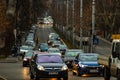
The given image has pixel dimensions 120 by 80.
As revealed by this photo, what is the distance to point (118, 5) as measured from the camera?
283ft

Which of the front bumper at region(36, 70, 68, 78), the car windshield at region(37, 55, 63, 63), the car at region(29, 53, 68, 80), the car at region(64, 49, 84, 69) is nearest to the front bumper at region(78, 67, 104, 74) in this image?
the car windshield at region(37, 55, 63, 63)

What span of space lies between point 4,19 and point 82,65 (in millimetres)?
34798

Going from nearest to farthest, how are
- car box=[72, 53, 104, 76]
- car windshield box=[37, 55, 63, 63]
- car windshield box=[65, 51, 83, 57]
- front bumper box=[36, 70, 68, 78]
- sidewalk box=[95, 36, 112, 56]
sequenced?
front bumper box=[36, 70, 68, 78] < car windshield box=[37, 55, 63, 63] < car box=[72, 53, 104, 76] < car windshield box=[65, 51, 83, 57] < sidewalk box=[95, 36, 112, 56]

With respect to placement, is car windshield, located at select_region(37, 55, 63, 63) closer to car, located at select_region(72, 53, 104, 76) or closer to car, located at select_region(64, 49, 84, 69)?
car, located at select_region(72, 53, 104, 76)

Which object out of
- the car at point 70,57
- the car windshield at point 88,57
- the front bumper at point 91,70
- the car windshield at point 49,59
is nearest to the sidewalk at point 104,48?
the car at point 70,57

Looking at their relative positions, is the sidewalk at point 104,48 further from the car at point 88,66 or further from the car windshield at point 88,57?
the car at point 88,66

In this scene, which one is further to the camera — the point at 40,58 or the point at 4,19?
the point at 4,19

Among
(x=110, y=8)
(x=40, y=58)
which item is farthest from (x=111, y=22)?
(x=40, y=58)

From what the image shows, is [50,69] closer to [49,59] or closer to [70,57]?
[49,59]

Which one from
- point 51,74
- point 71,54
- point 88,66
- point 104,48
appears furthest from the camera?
point 104,48

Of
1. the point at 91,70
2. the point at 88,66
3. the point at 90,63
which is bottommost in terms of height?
the point at 91,70

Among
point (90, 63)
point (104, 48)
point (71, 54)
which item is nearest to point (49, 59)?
point (90, 63)

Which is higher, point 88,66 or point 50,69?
point 50,69

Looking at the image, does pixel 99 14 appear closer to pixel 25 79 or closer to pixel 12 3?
pixel 12 3
